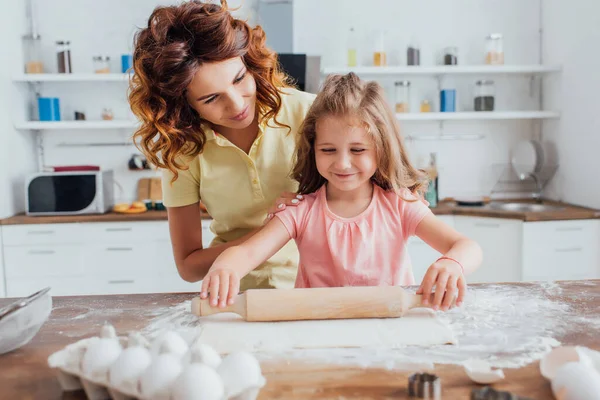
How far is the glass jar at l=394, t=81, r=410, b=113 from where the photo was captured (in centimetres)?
318

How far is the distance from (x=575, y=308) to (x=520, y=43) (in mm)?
2716

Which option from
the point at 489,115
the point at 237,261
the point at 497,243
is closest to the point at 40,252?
the point at 237,261

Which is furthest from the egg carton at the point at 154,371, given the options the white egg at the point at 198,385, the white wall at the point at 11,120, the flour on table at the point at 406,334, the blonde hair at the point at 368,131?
the white wall at the point at 11,120

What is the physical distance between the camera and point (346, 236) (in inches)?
51.6

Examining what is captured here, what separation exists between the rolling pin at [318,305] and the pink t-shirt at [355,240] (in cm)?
30

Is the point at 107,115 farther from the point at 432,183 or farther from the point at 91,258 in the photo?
the point at 432,183

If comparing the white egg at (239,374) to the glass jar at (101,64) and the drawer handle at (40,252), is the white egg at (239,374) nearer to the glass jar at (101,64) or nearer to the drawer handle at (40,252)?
the drawer handle at (40,252)

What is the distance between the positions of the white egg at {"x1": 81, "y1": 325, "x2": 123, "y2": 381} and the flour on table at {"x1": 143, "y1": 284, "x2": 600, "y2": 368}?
18 centimetres

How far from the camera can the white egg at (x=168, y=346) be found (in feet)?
2.23

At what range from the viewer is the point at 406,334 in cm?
90

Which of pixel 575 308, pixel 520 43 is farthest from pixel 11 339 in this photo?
pixel 520 43

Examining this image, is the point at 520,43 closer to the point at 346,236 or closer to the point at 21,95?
the point at 346,236

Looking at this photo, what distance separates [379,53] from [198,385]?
281cm

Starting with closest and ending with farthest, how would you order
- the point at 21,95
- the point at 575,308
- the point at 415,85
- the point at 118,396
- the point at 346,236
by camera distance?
the point at 118,396
the point at 575,308
the point at 346,236
the point at 21,95
the point at 415,85
